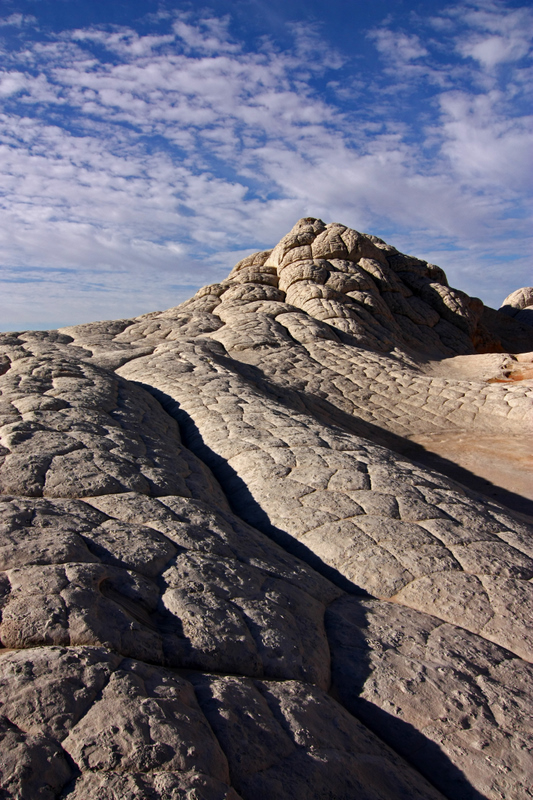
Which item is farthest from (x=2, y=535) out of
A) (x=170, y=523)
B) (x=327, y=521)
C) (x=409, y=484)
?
(x=409, y=484)

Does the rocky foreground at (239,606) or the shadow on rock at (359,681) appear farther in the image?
the shadow on rock at (359,681)

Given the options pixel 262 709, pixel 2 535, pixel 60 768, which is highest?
pixel 2 535

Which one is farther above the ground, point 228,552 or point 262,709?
point 228,552

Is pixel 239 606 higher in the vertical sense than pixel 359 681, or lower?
higher

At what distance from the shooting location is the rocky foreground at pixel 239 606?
4.28ft

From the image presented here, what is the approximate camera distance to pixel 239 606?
201cm

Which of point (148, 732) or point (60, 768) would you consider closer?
point (60, 768)

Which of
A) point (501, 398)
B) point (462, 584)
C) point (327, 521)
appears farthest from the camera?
point (501, 398)

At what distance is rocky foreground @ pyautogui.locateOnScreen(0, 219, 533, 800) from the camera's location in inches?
51.4

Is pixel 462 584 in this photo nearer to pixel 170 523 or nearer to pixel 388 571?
pixel 388 571

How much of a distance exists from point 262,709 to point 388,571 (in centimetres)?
128

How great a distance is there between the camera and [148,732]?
49.4 inches

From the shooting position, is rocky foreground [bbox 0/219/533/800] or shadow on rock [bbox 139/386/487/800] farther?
shadow on rock [bbox 139/386/487/800]

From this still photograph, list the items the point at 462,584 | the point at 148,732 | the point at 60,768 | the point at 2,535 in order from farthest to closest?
the point at 462,584 → the point at 2,535 → the point at 148,732 → the point at 60,768
